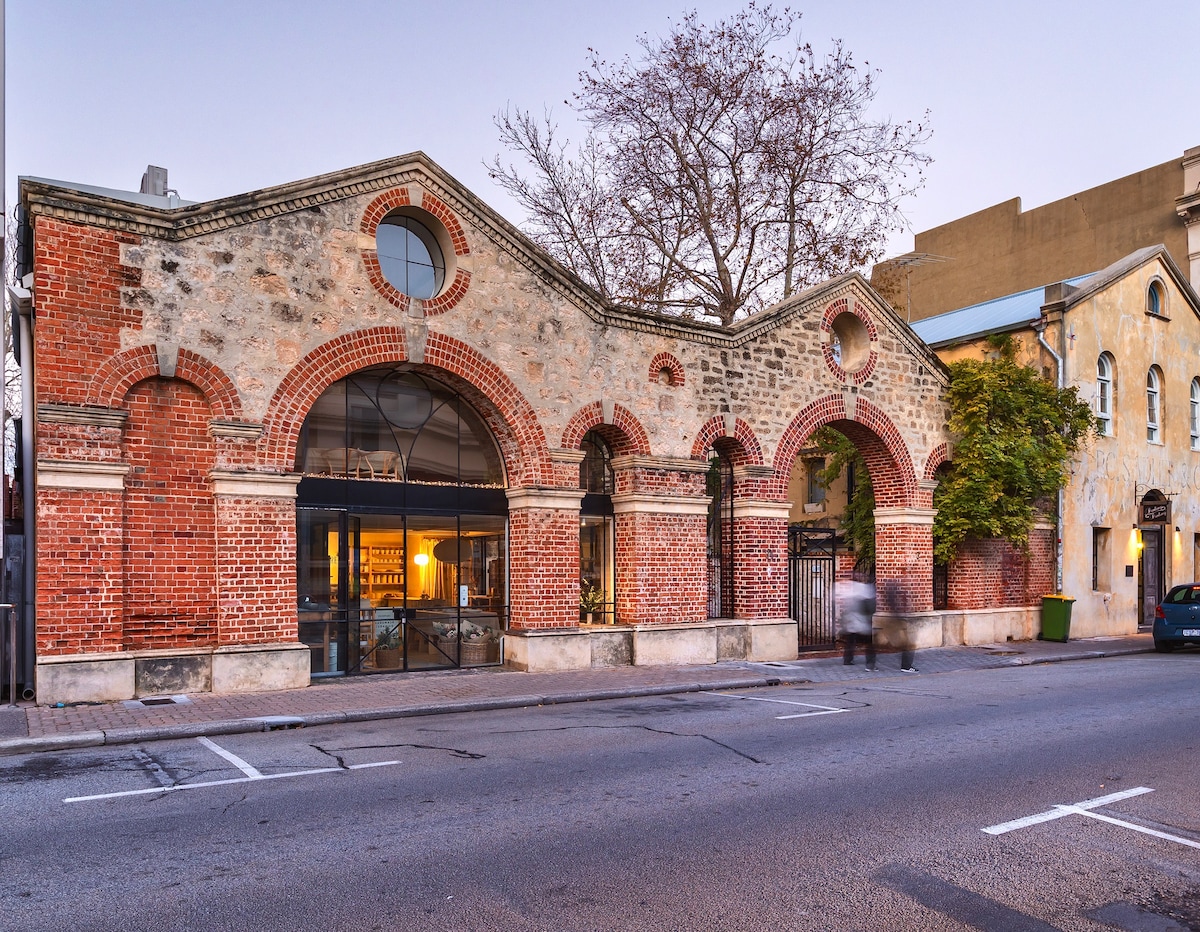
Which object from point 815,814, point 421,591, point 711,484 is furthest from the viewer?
point 711,484

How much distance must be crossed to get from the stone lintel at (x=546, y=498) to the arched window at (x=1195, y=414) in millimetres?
19475

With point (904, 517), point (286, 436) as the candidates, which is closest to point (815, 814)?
point (286, 436)

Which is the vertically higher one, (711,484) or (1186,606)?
(711,484)

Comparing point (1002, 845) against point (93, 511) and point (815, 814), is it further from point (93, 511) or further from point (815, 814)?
point (93, 511)

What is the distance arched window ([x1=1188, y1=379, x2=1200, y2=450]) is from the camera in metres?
26.0

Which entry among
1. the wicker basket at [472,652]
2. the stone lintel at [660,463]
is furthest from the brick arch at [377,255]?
the wicker basket at [472,652]

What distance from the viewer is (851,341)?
18703 millimetres

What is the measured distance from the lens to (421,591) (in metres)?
14.2

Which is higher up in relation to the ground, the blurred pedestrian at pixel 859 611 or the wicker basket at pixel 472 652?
the blurred pedestrian at pixel 859 611

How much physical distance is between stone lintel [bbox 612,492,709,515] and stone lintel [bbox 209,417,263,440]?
5.87 metres

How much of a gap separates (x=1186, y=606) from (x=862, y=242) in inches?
454

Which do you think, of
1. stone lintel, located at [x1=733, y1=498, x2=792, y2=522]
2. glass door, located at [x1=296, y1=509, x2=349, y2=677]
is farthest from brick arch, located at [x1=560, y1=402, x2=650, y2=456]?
glass door, located at [x1=296, y1=509, x2=349, y2=677]

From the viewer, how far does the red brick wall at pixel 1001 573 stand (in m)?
20.1

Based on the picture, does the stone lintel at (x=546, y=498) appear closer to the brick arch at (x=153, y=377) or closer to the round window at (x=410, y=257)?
the round window at (x=410, y=257)
